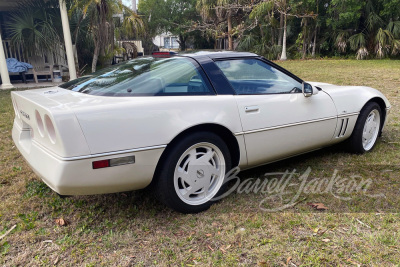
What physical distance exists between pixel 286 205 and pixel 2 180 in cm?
280

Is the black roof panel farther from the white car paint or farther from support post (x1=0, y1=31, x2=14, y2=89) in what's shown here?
support post (x1=0, y1=31, x2=14, y2=89)

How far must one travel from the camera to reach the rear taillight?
2.08 m

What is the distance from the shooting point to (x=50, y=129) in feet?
6.95

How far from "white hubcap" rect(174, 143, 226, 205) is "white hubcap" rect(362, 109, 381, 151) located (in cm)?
208

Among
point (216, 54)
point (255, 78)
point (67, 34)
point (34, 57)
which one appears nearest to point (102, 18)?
point (67, 34)

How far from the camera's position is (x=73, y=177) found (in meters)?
2.05

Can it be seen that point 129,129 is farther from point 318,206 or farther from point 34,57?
point 34,57

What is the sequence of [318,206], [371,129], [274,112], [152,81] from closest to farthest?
1. [152,81]
2. [318,206]
3. [274,112]
4. [371,129]

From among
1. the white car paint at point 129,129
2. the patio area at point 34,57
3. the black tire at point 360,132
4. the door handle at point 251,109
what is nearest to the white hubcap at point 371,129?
the black tire at point 360,132

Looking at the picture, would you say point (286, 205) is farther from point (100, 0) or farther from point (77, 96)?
point (100, 0)

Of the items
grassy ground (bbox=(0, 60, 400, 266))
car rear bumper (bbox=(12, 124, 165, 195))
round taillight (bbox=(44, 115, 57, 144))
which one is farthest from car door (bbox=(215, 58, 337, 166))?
round taillight (bbox=(44, 115, 57, 144))

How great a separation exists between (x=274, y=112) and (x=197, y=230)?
4.10 ft

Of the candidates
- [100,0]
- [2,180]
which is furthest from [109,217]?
[100,0]

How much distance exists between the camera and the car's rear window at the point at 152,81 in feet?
8.14
